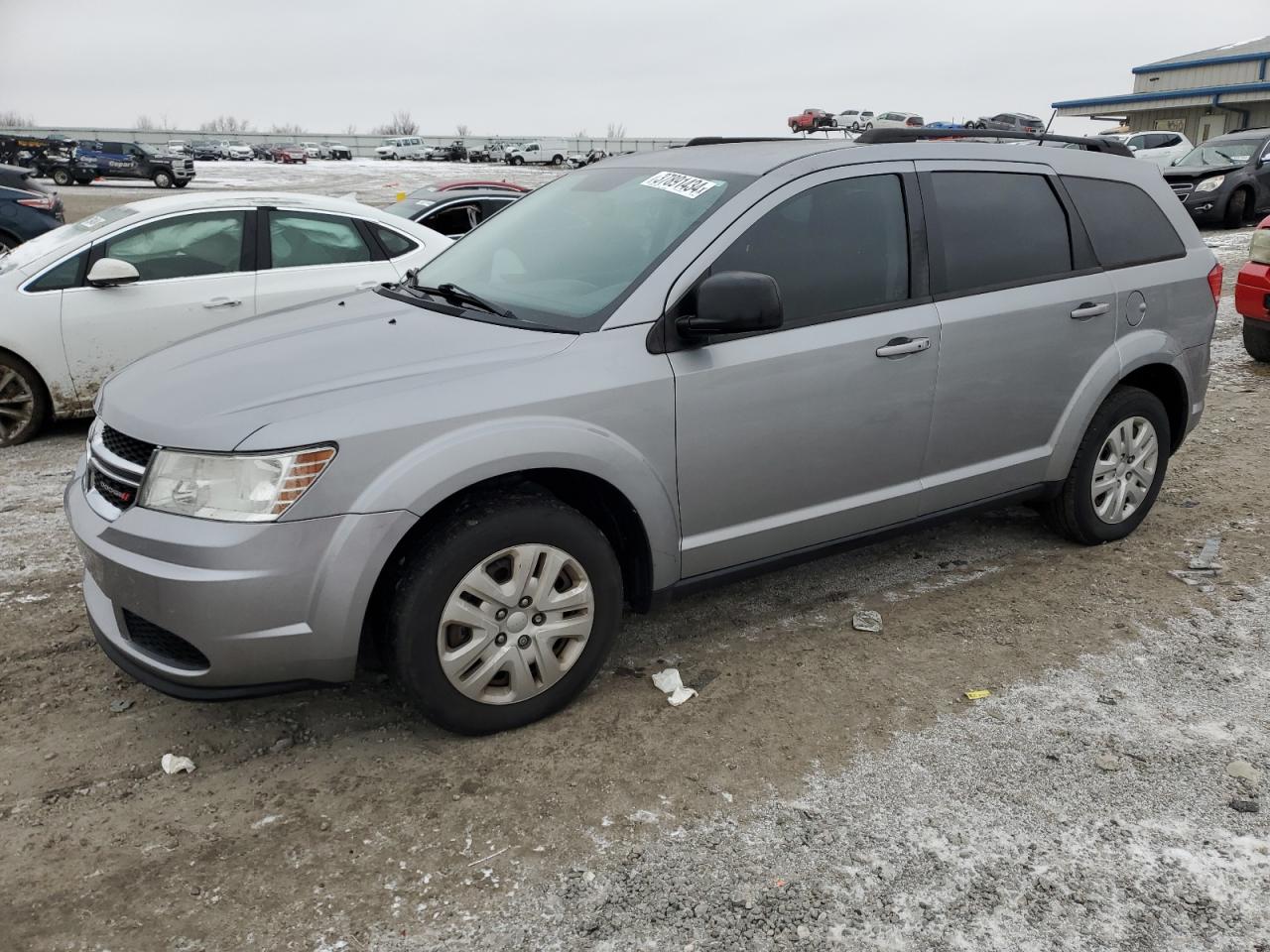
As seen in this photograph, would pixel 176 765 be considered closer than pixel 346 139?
Yes

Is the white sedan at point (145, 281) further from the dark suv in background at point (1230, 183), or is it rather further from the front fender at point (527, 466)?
the dark suv in background at point (1230, 183)

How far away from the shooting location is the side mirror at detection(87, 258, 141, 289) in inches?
245

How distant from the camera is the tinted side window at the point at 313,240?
6863 mm

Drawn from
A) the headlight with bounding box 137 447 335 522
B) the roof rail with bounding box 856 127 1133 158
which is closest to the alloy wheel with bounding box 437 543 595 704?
the headlight with bounding box 137 447 335 522

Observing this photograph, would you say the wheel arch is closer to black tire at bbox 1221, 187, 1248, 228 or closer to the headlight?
the headlight

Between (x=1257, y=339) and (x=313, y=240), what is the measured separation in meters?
7.44

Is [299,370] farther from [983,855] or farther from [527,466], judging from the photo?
[983,855]

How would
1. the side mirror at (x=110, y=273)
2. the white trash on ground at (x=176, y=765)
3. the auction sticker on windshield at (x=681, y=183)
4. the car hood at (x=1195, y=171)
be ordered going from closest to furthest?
the white trash on ground at (x=176, y=765) < the auction sticker on windshield at (x=681, y=183) < the side mirror at (x=110, y=273) < the car hood at (x=1195, y=171)

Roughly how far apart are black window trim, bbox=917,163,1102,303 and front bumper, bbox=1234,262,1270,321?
4.61m

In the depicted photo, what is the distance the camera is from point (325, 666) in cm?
292

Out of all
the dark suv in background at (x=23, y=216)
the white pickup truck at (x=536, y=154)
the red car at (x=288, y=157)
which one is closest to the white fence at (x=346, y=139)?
the white pickup truck at (x=536, y=154)

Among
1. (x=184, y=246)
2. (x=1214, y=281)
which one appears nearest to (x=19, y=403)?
(x=184, y=246)

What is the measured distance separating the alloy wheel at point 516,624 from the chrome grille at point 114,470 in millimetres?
979

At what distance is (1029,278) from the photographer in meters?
4.24
